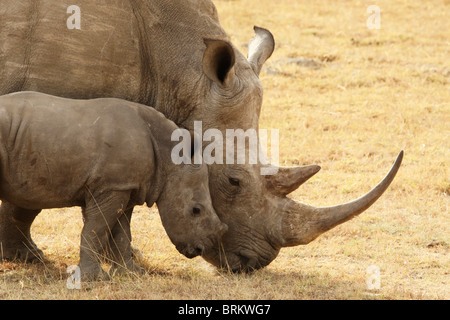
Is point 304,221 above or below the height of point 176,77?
below

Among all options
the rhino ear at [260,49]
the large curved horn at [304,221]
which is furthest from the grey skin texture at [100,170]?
the rhino ear at [260,49]

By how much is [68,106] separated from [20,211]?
4.64 ft

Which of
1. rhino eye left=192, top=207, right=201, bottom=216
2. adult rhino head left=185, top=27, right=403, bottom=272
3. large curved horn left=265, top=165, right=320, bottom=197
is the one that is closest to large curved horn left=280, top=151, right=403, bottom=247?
adult rhino head left=185, top=27, right=403, bottom=272

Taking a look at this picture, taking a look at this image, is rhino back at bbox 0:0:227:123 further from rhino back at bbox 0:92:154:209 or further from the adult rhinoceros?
rhino back at bbox 0:92:154:209

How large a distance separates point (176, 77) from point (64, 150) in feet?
3.99

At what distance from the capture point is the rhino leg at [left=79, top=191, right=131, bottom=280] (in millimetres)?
5863

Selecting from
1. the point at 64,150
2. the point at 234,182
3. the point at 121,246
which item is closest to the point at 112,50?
the point at 64,150

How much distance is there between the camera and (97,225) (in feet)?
19.4

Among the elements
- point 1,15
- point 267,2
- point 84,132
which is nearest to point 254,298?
point 84,132

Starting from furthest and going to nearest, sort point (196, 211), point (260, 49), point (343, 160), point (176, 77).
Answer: point (343, 160)
point (260, 49)
point (176, 77)
point (196, 211)

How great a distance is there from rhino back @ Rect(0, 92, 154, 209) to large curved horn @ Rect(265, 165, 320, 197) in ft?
3.31

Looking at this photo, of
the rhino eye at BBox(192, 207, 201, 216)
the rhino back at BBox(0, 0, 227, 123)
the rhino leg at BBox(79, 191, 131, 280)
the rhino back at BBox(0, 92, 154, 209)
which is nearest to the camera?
the rhino back at BBox(0, 92, 154, 209)

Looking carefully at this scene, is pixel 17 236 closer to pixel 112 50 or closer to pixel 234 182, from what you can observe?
pixel 112 50

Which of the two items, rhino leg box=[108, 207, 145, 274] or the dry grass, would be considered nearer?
the dry grass
